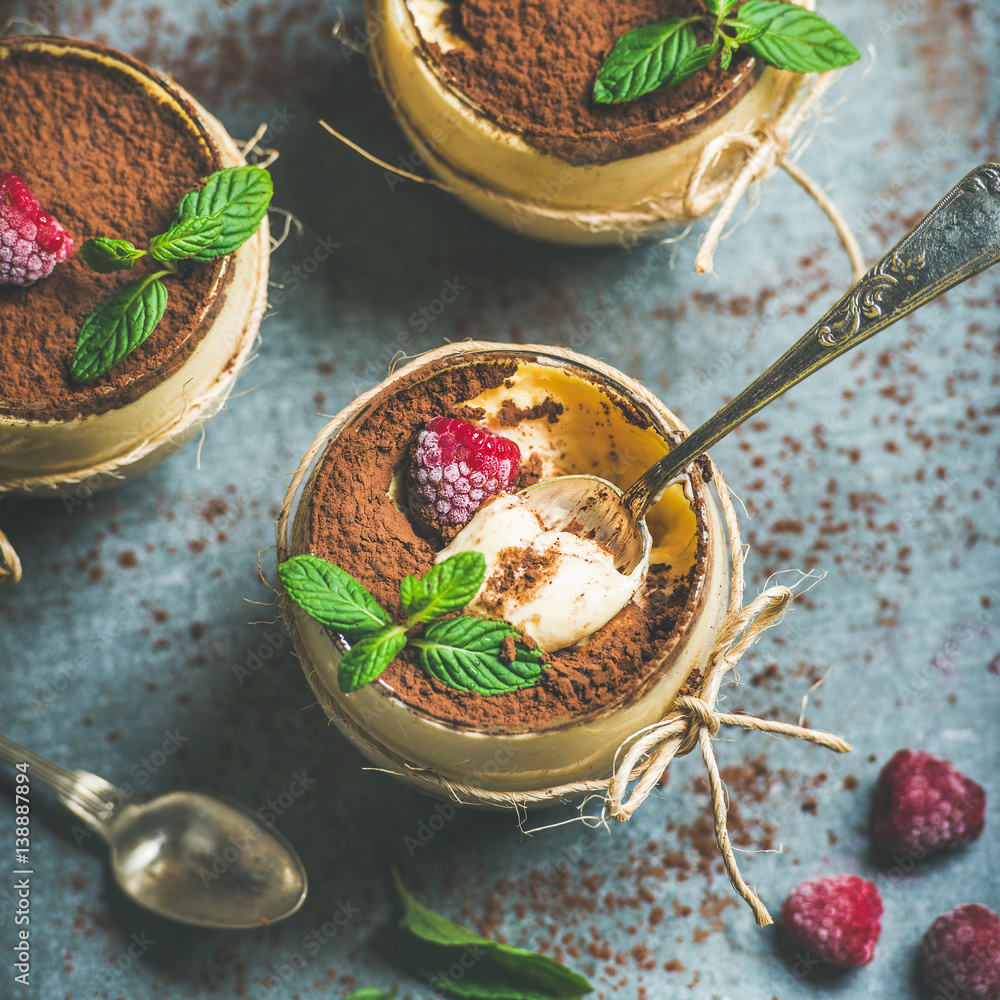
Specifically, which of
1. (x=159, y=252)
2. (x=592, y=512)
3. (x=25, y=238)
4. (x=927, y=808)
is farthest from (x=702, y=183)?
(x=927, y=808)

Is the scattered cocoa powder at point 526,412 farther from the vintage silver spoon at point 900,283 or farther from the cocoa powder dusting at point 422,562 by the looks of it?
the vintage silver spoon at point 900,283

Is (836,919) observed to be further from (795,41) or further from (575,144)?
(795,41)

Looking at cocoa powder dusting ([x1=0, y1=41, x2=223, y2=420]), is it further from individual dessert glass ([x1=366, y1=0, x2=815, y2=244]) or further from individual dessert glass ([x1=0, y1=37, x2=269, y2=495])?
individual dessert glass ([x1=366, y1=0, x2=815, y2=244])

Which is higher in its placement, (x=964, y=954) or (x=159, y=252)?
(x=159, y=252)

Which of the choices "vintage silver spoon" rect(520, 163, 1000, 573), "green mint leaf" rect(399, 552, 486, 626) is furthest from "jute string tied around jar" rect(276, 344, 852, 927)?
"green mint leaf" rect(399, 552, 486, 626)

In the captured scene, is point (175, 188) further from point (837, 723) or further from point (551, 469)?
point (837, 723)

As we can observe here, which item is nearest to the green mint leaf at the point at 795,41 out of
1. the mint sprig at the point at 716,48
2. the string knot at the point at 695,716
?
the mint sprig at the point at 716,48

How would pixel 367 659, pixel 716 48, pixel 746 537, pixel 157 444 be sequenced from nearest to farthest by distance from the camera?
pixel 367 659 → pixel 716 48 → pixel 157 444 → pixel 746 537

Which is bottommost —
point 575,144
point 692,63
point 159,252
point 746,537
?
point 746,537
